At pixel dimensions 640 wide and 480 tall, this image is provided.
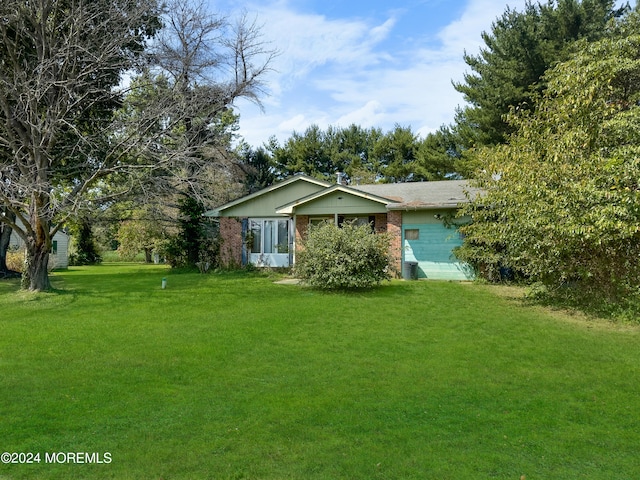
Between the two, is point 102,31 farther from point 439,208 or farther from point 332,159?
point 332,159

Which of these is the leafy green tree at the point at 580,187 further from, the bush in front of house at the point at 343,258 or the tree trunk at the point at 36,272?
the tree trunk at the point at 36,272

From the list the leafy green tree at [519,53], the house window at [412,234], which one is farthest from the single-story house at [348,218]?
the leafy green tree at [519,53]

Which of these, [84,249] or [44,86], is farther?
[84,249]

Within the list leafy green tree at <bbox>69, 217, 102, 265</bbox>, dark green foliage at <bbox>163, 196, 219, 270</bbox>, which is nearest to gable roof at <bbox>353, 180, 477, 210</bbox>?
dark green foliage at <bbox>163, 196, 219, 270</bbox>

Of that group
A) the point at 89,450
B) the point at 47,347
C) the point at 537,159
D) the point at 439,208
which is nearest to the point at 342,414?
the point at 89,450

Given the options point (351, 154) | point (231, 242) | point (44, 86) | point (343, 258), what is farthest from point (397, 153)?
point (44, 86)

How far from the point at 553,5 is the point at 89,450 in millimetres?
25495

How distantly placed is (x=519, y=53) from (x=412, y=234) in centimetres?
1208

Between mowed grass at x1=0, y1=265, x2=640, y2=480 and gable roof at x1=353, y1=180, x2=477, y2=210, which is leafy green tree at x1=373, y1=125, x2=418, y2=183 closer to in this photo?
gable roof at x1=353, y1=180, x2=477, y2=210

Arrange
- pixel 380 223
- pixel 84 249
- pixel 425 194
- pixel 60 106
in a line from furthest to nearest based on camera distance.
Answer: pixel 84 249 < pixel 380 223 < pixel 425 194 < pixel 60 106

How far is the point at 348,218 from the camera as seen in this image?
1864 centimetres

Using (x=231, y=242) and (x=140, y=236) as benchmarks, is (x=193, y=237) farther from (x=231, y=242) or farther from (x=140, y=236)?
(x=140, y=236)

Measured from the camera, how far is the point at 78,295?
12.9 m

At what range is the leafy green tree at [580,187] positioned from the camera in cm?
886
